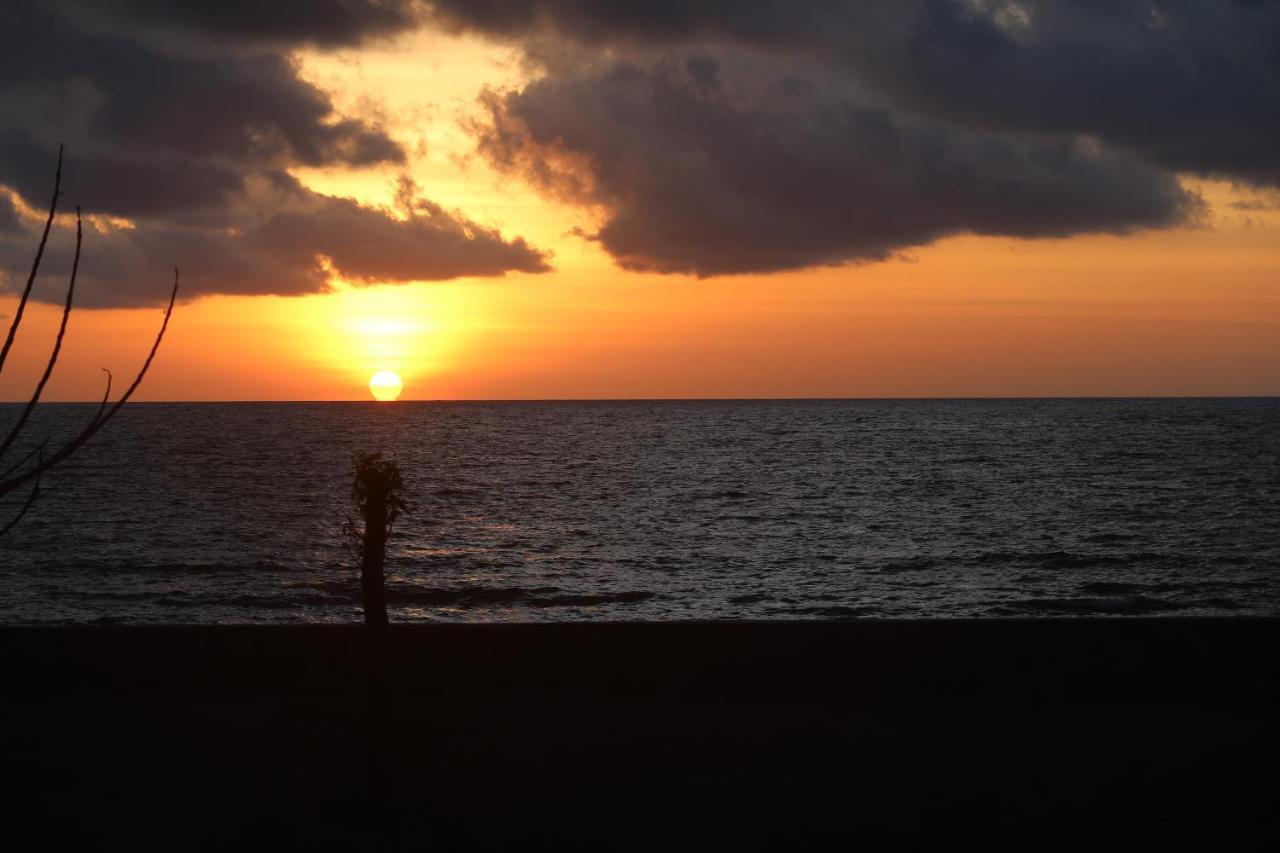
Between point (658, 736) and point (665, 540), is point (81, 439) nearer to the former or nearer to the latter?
point (658, 736)

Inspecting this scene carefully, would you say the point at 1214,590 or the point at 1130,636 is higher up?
the point at 1130,636

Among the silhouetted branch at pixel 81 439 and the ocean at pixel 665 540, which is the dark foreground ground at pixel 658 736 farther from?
the silhouetted branch at pixel 81 439

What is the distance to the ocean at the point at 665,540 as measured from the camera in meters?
26.7

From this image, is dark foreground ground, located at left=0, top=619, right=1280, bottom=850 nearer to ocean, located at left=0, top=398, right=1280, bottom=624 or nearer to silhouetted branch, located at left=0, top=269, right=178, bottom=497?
ocean, located at left=0, top=398, right=1280, bottom=624

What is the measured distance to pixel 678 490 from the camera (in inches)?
2354

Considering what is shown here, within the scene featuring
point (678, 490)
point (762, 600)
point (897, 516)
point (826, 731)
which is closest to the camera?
point (826, 731)

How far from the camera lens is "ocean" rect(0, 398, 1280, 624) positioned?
2667 centimetres

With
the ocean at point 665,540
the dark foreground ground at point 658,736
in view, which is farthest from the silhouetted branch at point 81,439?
the ocean at point 665,540

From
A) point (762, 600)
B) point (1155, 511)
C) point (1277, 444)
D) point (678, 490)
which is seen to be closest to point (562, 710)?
point (762, 600)

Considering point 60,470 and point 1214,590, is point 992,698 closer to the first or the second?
point 1214,590

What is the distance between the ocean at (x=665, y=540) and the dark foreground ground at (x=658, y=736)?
3025mm

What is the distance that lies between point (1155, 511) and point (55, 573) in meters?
41.7

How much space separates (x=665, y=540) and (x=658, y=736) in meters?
28.9

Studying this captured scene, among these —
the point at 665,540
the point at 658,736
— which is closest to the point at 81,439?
the point at 658,736
